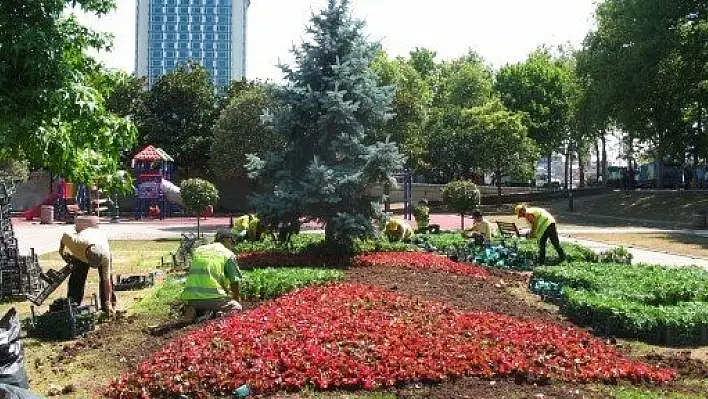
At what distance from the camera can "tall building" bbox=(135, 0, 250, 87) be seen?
13488 centimetres

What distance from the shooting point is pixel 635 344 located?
32.3 ft

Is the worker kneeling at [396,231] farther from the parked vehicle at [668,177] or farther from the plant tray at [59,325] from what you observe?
the parked vehicle at [668,177]

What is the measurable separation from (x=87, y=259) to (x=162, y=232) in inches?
871

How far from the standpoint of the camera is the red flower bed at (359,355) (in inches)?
284

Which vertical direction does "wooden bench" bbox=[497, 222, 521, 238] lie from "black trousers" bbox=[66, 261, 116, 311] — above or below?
above

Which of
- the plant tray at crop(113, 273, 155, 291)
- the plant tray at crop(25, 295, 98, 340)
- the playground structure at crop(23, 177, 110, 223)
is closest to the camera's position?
the plant tray at crop(25, 295, 98, 340)

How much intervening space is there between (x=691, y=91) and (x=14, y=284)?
4067 centimetres

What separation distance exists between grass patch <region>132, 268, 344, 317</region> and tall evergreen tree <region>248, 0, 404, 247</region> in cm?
Answer: 333

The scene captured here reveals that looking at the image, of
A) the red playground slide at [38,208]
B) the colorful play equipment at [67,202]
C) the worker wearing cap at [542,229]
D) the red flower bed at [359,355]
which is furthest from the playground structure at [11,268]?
the red playground slide at [38,208]

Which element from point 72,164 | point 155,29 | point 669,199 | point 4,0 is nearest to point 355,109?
point 72,164

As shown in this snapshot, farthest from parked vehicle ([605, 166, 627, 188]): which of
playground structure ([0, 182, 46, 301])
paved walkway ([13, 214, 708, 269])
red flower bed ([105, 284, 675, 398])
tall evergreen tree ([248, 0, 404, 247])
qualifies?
red flower bed ([105, 284, 675, 398])

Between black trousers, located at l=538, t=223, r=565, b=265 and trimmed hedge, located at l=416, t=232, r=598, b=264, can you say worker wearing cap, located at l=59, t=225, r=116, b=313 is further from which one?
black trousers, located at l=538, t=223, r=565, b=265

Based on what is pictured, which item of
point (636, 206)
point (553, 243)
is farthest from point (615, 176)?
point (553, 243)

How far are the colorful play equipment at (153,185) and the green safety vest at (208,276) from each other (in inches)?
1334
